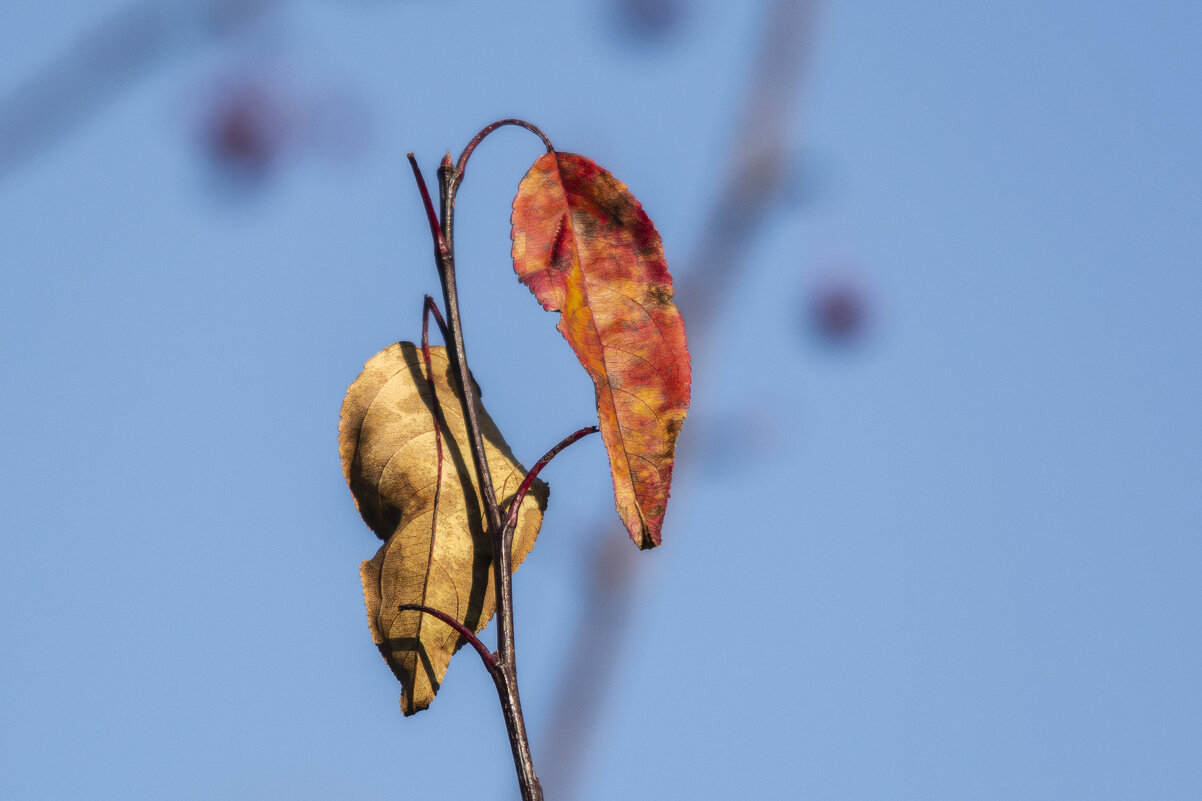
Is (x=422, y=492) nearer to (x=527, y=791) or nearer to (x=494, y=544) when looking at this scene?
(x=494, y=544)

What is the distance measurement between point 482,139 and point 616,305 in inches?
5.5

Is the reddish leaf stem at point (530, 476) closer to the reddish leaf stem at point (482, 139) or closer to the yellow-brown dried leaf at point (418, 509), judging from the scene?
the yellow-brown dried leaf at point (418, 509)

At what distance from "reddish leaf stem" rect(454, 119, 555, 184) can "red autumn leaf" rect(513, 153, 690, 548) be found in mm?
18

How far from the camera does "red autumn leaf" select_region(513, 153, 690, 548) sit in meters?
0.69

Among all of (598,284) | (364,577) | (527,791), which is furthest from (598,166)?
(527,791)

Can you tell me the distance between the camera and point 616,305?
775 mm

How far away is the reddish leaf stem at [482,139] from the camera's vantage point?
73 cm

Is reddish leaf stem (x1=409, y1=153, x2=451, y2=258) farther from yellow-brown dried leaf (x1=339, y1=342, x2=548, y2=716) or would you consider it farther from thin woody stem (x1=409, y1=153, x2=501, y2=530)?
yellow-brown dried leaf (x1=339, y1=342, x2=548, y2=716)

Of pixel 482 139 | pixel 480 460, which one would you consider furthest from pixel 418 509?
pixel 482 139

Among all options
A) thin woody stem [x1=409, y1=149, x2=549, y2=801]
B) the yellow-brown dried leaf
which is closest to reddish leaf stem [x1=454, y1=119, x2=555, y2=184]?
thin woody stem [x1=409, y1=149, x2=549, y2=801]

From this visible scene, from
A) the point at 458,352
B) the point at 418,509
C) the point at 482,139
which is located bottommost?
the point at 418,509

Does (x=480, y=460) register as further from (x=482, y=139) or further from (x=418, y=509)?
(x=482, y=139)

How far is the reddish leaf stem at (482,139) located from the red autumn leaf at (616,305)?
0.02 metres

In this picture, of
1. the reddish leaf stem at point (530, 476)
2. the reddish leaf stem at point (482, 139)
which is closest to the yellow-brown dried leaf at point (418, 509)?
the reddish leaf stem at point (530, 476)
